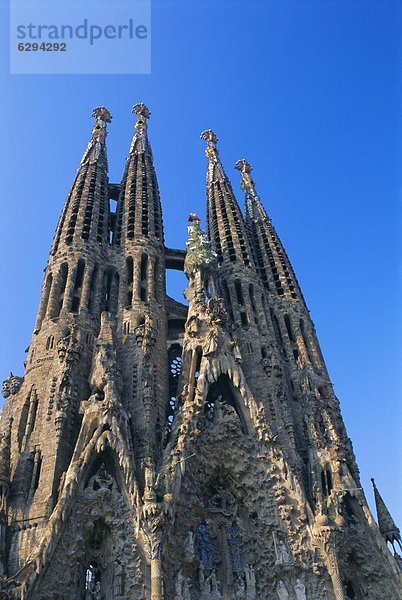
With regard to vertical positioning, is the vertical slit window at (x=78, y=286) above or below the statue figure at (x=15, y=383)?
above

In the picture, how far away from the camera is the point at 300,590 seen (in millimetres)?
21734

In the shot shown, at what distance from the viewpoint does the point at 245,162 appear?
52.0m

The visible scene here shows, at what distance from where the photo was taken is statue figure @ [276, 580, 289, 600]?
21841 mm

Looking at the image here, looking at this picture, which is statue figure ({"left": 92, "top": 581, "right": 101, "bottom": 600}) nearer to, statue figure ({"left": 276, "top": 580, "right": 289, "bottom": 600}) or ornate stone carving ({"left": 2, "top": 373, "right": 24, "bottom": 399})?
statue figure ({"left": 276, "top": 580, "right": 289, "bottom": 600})

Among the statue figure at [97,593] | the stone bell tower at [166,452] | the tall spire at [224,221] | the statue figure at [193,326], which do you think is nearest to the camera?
the statue figure at [97,593]

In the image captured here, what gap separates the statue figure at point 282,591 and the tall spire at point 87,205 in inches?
789

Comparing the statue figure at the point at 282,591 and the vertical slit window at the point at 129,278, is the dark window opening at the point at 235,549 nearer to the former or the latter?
the statue figure at the point at 282,591

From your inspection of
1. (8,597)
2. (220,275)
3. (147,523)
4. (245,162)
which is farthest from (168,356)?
(245,162)

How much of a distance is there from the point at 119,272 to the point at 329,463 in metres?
15.3

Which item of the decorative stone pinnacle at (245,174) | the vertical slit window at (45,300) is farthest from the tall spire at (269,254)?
the vertical slit window at (45,300)

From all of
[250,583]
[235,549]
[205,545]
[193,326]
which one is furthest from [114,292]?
[250,583]

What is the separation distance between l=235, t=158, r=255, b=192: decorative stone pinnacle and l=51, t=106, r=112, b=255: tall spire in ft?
44.1

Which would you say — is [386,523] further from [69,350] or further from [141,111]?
[141,111]

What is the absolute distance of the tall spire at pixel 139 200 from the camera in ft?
116
